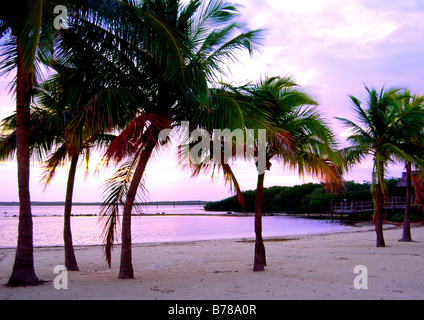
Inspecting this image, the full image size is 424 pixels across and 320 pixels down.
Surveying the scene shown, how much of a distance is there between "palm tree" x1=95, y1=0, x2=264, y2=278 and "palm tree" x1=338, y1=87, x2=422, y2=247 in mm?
8370

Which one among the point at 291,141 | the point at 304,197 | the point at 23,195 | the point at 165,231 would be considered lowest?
the point at 165,231

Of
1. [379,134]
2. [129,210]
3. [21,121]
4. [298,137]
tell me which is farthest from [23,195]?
[379,134]

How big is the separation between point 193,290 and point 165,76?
4.31 meters

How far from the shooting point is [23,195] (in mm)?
7898

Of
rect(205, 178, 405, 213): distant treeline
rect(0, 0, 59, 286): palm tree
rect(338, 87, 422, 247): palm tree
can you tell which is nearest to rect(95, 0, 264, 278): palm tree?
rect(0, 0, 59, 286): palm tree

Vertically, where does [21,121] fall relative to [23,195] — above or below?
above

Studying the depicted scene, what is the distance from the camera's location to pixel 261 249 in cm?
1043

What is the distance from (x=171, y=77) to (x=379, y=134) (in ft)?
35.4

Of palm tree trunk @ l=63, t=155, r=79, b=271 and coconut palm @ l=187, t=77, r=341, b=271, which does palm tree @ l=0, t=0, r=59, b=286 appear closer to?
palm tree trunk @ l=63, t=155, r=79, b=271

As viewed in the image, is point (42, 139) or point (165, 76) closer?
point (165, 76)

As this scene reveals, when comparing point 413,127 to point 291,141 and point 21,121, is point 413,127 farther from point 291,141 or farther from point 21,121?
point 21,121

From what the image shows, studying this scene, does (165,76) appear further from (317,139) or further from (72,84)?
(317,139)
